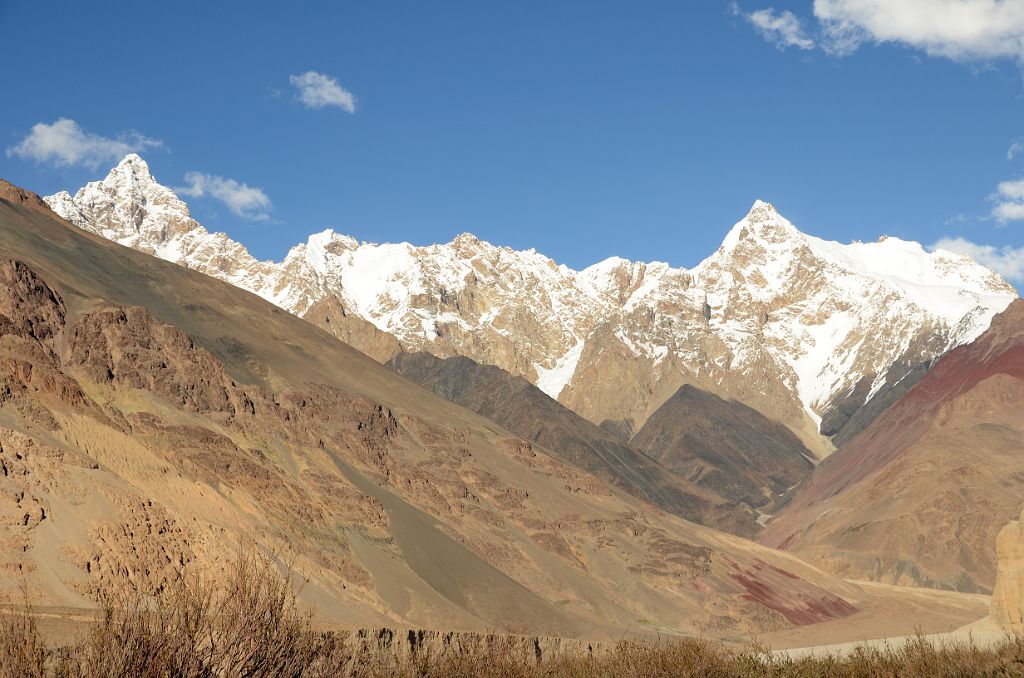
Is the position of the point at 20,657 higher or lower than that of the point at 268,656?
lower

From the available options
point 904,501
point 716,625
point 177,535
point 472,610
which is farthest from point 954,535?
point 177,535

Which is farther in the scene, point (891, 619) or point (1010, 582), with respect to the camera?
point (891, 619)

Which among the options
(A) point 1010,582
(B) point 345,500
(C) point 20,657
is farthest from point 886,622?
(C) point 20,657

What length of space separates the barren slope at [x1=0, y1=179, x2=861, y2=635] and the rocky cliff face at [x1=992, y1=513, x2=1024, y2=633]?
26.7m

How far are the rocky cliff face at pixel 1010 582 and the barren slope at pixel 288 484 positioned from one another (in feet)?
87.5

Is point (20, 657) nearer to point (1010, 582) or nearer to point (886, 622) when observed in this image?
point (1010, 582)

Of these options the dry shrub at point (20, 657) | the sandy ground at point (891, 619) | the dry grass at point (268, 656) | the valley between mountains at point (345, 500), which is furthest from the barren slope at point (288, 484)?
the dry shrub at point (20, 657)

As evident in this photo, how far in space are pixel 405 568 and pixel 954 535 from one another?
83.8 m

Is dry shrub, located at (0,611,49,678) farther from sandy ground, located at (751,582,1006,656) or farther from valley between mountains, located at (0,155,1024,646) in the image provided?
sandy ground, located at (751,582,1006,656)

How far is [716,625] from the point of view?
3529 inches

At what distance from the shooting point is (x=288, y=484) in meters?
73.9

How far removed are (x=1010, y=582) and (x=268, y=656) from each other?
1236 inches

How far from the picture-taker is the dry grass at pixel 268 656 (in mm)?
24250

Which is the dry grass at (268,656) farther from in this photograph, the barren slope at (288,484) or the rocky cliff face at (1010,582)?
the barren slope at (288,484)
